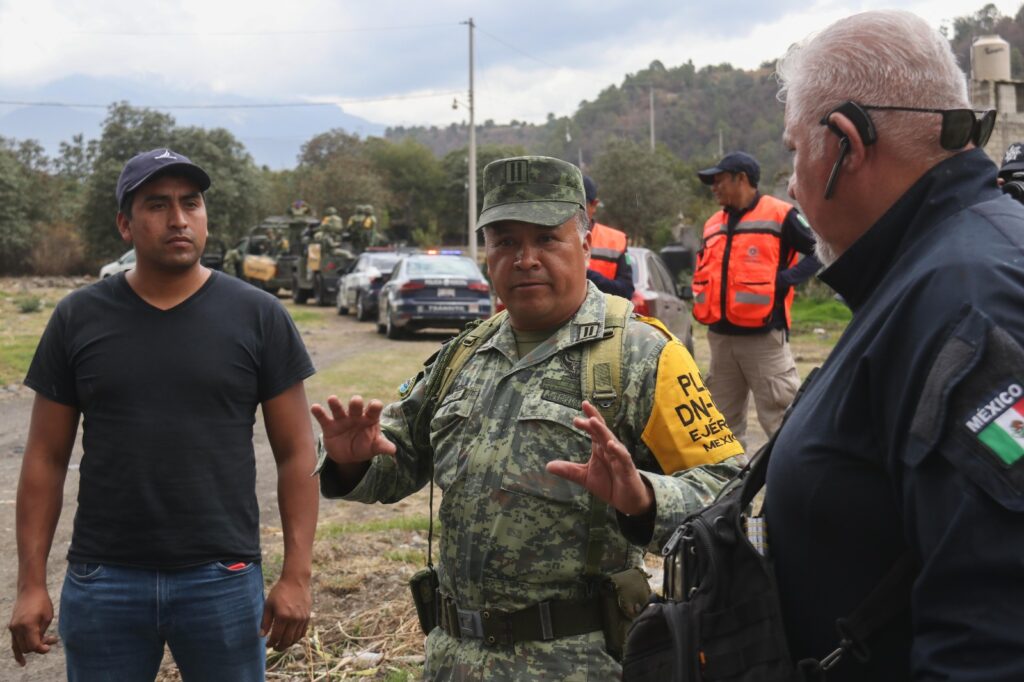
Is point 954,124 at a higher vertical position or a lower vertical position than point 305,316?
higher

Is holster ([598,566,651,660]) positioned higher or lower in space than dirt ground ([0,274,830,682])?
higher

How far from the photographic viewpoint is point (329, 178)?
49656 mm

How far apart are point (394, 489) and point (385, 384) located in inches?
378

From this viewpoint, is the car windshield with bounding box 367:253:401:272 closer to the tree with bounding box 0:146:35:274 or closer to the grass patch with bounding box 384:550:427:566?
the grass patch with bounding box 384:550:427:566

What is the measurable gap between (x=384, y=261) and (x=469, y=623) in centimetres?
1922

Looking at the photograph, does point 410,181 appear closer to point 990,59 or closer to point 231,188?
point 231,188

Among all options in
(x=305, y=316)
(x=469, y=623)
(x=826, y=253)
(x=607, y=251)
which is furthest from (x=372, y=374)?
(x=826, y=253)

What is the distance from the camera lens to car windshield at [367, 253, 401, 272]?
835 inches

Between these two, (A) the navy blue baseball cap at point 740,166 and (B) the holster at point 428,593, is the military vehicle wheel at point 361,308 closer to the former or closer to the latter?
(A) the navy blue baseball cap at point 740,166

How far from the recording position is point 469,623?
2447 millimetres

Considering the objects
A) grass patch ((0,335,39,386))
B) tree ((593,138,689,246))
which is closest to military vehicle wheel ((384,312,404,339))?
grass patch ((0,335,39,386))

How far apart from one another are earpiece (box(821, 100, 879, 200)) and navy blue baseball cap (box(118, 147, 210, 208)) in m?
2.14

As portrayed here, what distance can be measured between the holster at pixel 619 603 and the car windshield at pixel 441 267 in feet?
48.9

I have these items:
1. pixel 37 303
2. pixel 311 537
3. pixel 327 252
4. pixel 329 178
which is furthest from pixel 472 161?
pixel 311 537
